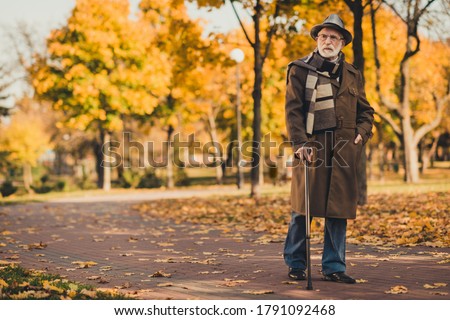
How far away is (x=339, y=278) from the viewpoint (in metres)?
5.80

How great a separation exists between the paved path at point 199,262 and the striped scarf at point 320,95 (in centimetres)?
144

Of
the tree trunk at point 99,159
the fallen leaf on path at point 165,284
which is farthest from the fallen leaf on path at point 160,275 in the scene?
the tree trunk at point 99,159

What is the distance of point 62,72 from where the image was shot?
107 ft

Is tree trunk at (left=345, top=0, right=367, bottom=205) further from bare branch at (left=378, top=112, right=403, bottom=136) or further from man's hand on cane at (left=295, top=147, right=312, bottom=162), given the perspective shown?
bare branch at (left=378, top=112, right=403, bottom=136)

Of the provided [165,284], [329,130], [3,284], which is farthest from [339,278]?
[3,284]

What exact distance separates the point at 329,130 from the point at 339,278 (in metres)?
1.32

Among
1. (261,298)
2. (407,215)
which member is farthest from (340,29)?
(407,215)

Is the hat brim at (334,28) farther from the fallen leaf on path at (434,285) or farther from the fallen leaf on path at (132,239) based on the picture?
the fallen leaf on path at (132,239)

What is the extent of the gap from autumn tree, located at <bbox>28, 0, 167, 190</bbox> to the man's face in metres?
26.2

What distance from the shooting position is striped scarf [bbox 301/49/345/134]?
19.1 ft

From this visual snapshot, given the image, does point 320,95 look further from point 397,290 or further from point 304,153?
point 397,290

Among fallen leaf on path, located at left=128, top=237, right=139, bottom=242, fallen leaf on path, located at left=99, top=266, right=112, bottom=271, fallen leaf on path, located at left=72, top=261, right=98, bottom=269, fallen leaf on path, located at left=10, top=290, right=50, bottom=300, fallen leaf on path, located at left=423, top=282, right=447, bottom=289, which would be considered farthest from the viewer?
fallen leaf on path, located at left=128, top=237, right=139, bottom=242

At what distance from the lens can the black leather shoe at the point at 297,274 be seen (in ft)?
19.5

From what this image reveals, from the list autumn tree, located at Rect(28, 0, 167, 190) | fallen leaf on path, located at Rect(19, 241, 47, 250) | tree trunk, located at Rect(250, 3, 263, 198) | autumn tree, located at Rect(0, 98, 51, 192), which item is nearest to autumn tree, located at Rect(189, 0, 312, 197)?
tree trunk, located at Rect(250, 3, 263, 198)
